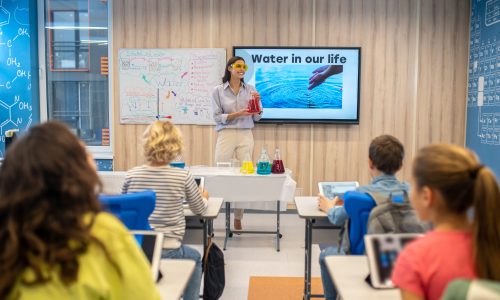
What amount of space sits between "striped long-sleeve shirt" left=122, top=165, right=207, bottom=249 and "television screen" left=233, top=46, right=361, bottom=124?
10.3 feet

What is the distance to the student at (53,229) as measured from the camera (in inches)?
33.7

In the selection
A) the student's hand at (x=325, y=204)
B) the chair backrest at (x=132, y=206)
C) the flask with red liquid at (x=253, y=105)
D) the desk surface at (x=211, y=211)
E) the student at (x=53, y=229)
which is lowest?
the desk surface at (x=211, y=211)

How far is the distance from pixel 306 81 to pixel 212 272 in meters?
3.17

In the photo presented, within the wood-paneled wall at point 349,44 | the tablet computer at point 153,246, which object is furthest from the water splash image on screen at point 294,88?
the tablet computer at point 153,246

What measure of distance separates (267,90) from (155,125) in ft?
10.1

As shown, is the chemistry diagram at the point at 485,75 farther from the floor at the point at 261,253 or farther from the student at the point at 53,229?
the student at the point at 53,229

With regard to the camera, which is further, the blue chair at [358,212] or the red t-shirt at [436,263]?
the blue chair at [358,212]

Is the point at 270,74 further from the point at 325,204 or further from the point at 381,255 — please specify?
the point at 381,255

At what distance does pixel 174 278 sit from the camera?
1.61 m

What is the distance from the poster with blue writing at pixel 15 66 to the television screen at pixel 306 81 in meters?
2.44

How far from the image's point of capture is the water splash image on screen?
5266 mm

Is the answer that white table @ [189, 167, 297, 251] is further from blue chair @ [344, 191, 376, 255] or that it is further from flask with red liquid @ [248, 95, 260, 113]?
blue chair @ [344, 191, 376, 255]

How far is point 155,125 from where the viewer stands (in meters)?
2.37

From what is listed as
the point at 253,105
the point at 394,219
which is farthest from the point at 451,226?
the point at 253,105
